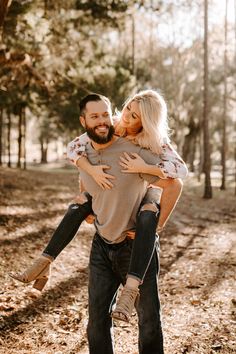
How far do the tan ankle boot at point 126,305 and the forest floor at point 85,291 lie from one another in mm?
2181

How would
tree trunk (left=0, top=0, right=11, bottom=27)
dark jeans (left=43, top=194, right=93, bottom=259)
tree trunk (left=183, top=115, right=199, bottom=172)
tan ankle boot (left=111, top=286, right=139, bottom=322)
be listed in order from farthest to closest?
1. tree trunk (left=183, top=115, right=199, bottom=172)
2. tree trunk (left=0, top=0, right=11, bottom=27)
3. dark jeans (left=43, top=194, right=93, bottom=259)
4. tan ankle boot (left=111, top=286, right=139, bottom=322)

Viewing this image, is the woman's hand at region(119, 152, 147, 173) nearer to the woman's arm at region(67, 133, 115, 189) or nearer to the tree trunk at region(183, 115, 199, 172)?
the woman's arm at region(67, 133, 115, 189)

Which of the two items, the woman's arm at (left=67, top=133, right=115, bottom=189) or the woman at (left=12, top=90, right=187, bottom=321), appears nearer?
the woman at (left=12, top=90, right=187, bottom=321)

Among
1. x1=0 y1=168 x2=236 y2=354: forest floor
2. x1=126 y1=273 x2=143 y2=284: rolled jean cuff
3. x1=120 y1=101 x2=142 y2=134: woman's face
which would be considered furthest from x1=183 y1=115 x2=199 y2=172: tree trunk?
x1=126 y1=273 x2=143 y2=284: rolled jean cuff

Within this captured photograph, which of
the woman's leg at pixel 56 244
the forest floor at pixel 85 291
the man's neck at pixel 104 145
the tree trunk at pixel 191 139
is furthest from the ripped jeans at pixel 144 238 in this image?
the tree trunk at pixel 191 139

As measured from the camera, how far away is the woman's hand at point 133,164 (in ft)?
10.6

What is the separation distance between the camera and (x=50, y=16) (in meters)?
13.3

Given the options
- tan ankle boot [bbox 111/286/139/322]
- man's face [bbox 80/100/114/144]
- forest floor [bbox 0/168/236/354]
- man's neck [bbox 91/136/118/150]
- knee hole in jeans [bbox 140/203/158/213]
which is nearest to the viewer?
tan ankle boot [bbox 111/286/139/322]

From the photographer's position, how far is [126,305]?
3000mm

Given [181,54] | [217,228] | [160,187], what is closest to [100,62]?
[217,228]

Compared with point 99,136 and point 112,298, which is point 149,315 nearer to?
point 112,298

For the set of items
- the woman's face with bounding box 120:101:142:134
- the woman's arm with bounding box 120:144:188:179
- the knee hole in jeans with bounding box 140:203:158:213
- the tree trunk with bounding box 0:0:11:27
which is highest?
the tree trunk with bounding box 0:0:11:27

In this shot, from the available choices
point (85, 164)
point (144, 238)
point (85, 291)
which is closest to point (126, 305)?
point (144, 238)

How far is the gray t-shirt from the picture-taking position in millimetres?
3289
